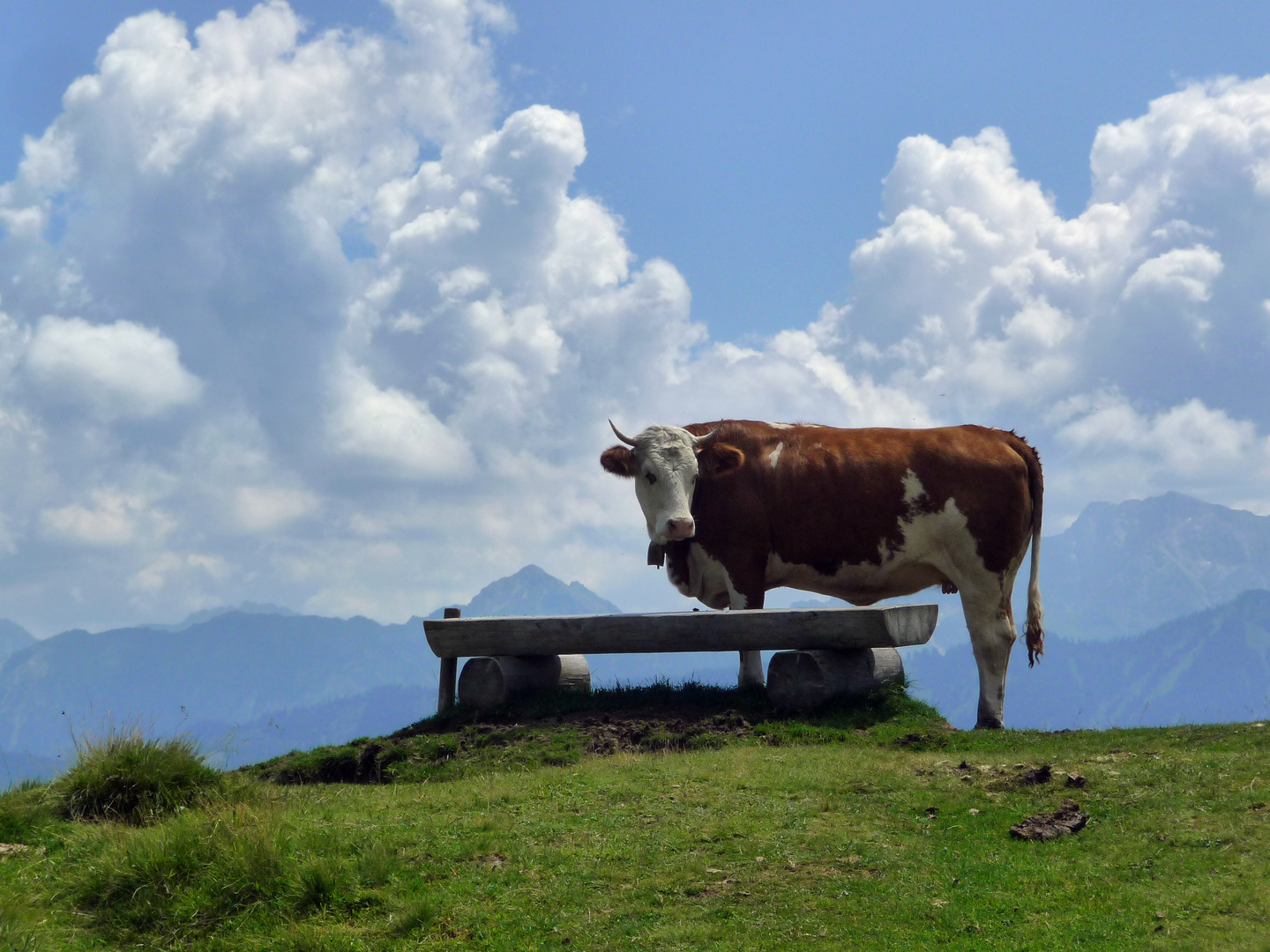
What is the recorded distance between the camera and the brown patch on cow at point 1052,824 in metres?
7.76

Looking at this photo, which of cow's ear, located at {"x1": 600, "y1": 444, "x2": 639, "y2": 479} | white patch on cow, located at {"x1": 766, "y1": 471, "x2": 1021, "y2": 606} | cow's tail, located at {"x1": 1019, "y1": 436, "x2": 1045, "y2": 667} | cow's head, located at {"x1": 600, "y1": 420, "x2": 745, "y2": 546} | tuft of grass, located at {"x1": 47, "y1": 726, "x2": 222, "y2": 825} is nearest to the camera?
tuft of grass, located at {"x1": 47, "y1": 726, "x2": 222, "y2": 825}

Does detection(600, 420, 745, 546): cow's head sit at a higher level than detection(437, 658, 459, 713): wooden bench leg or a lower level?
higher

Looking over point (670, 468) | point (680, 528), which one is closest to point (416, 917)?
point (680, 528)

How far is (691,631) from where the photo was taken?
12.8 m

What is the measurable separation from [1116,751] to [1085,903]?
13.1ft

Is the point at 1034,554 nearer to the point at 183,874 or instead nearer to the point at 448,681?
the point at 448,681

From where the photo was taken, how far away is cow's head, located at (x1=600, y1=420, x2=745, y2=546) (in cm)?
1386

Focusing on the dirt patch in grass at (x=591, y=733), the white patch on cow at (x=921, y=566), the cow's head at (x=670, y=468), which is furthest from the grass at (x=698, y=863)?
the cow's head at (x=670, y=468)

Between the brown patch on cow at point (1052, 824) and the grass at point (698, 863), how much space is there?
0.29 ft

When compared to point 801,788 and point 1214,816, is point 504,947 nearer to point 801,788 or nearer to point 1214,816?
point 801,788

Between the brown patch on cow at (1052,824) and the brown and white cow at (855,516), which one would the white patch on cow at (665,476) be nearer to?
the brown and white cow at (855,516)

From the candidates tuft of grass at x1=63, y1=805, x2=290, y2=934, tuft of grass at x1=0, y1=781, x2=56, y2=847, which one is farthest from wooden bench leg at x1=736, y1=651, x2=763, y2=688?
tuft of grass at x1=0, y1=781, x2=56, y2=847

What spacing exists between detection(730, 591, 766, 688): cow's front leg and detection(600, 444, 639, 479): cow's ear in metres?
2.21

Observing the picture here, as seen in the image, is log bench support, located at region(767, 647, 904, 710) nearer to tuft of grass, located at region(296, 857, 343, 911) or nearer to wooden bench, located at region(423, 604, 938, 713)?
wooden bench, located at region(423, 604, 938, 713)
